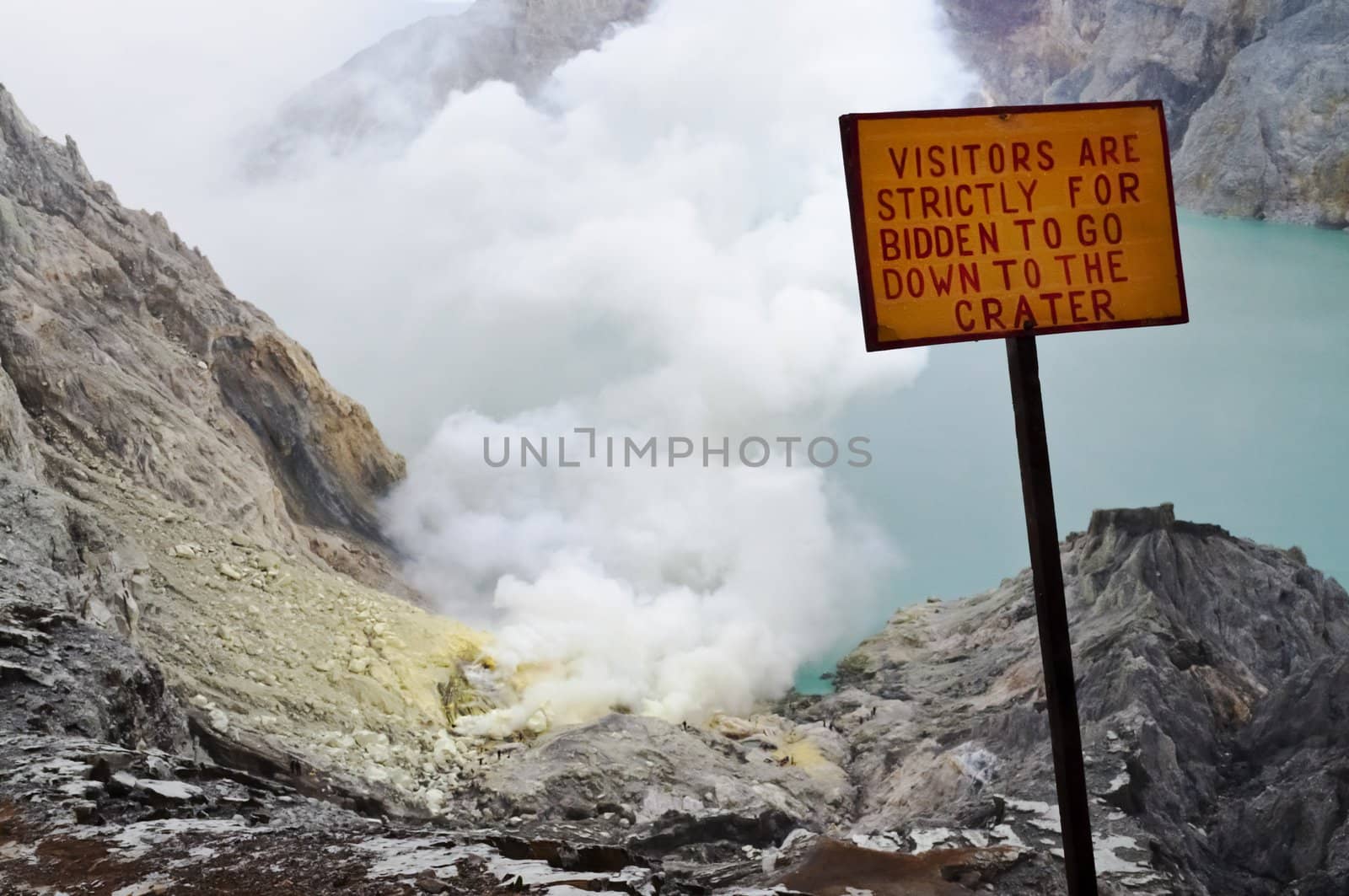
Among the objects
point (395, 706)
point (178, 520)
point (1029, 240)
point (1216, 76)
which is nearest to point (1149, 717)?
point (395, 706)

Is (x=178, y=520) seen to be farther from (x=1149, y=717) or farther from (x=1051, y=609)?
(x=1051, y=609)

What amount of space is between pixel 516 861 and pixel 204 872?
3.94 feet

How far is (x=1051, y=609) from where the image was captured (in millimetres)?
3389

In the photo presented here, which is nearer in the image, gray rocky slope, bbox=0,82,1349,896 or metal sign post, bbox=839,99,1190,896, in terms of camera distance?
metal sign post, bbox=839,99,1190,896

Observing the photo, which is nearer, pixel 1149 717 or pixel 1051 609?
pixel 1051 609

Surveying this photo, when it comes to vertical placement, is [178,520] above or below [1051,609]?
above

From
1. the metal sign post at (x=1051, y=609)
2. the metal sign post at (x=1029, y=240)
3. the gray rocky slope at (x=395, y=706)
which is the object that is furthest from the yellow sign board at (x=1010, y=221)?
the gray rocky slope at (x=395, y=706)

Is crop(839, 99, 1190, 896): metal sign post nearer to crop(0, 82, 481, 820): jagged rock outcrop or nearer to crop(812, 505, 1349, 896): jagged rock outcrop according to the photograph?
crop(0, 82, 481, 820): jagged rock outcrop

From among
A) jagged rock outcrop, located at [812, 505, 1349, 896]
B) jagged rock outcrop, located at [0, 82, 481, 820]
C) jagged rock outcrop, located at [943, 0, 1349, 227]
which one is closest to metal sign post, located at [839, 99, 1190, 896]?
jagged rock outcrop, located at [0, 82, 481, 820]

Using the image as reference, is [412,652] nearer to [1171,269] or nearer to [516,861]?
[516,861]

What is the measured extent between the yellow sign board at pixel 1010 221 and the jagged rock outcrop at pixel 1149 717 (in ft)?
19.8

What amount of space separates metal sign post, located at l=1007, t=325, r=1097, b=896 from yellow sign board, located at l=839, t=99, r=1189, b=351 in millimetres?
201

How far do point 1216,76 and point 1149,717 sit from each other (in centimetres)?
1858

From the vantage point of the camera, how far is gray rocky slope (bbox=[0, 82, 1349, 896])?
476cm
